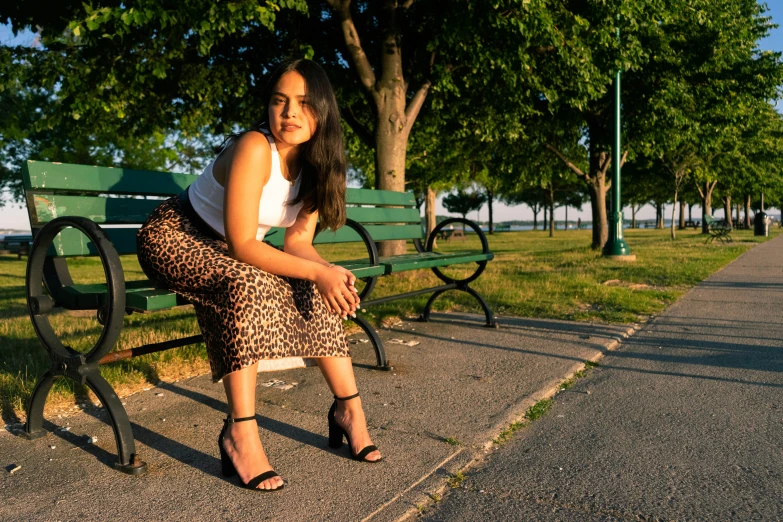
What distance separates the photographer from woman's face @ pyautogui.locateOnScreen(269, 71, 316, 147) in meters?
2.48

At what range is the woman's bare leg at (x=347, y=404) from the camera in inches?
96.0

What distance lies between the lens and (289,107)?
248 centimetres

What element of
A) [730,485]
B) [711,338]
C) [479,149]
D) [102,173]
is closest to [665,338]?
[711,338]

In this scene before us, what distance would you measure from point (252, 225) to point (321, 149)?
1.50 ft

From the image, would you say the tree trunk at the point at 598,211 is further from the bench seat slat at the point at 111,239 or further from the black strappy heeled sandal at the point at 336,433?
the black strappy heeled sandal at the point at 336,433

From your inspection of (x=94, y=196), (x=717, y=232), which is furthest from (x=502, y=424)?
(x=717, y=232)

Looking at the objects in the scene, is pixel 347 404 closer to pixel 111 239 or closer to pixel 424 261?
pixel 111 239

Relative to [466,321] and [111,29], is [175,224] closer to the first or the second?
[466,321]

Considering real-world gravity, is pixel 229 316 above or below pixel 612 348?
above

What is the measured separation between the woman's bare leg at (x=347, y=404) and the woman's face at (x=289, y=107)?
0.91 meters

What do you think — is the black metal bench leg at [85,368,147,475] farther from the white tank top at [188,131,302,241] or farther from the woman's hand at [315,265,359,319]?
the woman's hand at [315,265,359,319]

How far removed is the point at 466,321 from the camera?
5.44 meters

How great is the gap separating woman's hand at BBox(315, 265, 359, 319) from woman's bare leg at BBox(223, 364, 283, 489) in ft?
1.20

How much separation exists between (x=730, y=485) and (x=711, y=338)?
9.53ft
